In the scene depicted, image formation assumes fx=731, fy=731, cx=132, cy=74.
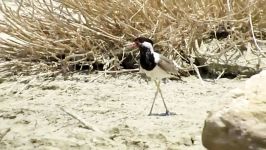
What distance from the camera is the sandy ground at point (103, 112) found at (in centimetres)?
304

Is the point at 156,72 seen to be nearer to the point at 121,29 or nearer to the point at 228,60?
the point at 228,60

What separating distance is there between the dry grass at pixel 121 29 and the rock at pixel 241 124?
1.79 metres

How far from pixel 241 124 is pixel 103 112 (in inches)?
51.5

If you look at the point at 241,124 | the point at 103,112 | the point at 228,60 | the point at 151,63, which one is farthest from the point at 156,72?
the point at 241,124

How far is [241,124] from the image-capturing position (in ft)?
7.48

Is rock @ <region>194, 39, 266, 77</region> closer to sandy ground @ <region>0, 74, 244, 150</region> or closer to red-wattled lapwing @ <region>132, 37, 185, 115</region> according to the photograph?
sandy ground @ <region>0, 74, 244, 150</region>

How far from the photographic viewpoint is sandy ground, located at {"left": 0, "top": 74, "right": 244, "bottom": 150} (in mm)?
3045

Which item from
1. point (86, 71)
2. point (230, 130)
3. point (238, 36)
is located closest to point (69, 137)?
point (230, 130)

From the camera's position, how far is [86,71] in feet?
14.3

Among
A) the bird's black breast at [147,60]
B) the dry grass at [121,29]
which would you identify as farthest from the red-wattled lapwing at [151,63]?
the dry grass at [121,29]

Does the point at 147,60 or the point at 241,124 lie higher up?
the point at 147,60

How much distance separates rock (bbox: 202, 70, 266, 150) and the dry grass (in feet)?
5.86

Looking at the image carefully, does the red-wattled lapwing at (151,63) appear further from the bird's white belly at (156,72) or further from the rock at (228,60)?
the rock at (228,60)

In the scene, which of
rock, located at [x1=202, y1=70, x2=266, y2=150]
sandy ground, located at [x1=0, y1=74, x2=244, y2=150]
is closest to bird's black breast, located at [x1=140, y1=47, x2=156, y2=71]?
sandy ground, located at [x1=0, y1=74, x2=244, y2=150]
